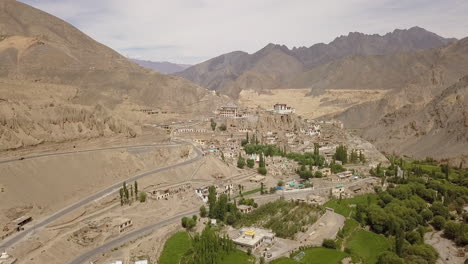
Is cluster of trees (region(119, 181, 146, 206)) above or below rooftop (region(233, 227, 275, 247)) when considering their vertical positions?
above

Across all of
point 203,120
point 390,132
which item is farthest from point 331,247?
point 390,132

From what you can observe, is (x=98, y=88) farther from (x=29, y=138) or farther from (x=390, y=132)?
(x=390, y=132)

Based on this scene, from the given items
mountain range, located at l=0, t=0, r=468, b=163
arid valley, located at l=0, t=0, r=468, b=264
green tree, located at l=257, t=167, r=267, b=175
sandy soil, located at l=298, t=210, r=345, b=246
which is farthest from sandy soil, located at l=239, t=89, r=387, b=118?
sandy soil, located at l=298, t=210, r=345, b=246

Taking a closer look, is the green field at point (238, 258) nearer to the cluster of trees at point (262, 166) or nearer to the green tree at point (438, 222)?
the green tree at point (438, 222)

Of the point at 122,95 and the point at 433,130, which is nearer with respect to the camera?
the point at 433,130

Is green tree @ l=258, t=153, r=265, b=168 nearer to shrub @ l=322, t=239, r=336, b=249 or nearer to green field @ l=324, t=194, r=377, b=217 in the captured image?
green field @ l=324, t=194, r=377, b=217

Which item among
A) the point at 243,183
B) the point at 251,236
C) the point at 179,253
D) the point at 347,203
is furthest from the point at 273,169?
the point at 179,253

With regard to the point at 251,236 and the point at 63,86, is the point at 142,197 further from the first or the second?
the point at 63,86
